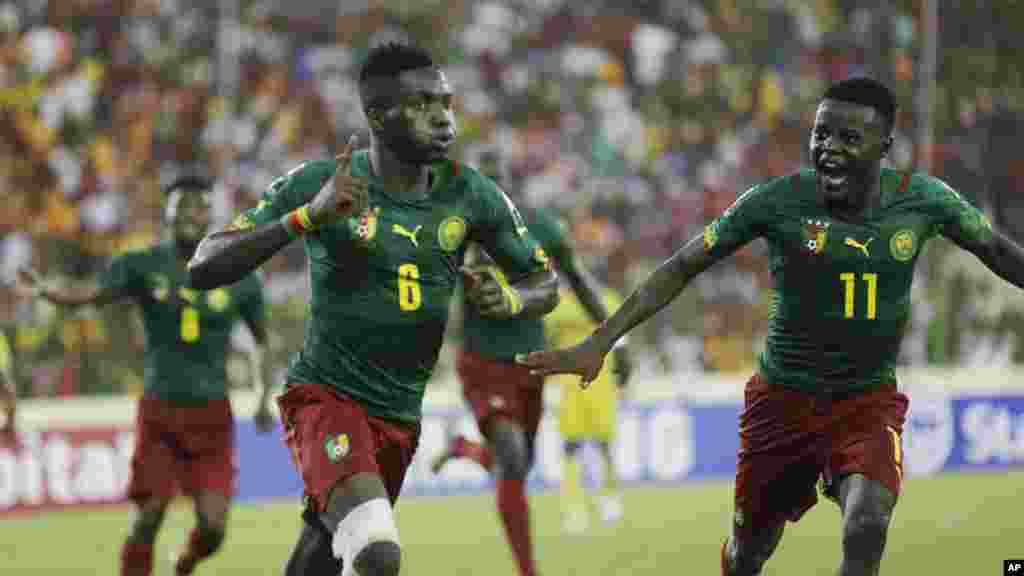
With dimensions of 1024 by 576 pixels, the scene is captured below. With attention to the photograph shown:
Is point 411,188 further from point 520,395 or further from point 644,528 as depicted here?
point 644,528

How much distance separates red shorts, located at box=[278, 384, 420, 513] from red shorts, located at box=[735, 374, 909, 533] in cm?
145

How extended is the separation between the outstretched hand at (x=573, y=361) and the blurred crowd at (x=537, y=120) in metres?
11.0

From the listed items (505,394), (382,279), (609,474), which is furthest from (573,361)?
(609,474)

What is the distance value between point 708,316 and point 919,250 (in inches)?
472

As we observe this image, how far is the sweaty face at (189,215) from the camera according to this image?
1061 centimetres

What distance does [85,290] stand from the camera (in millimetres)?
10906

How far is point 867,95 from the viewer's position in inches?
289

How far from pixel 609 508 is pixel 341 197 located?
10754 mm

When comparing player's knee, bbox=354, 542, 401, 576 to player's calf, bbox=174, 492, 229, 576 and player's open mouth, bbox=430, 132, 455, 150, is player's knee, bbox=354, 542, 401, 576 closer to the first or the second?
player's open mouth, bbox=430, 132, 455, 150

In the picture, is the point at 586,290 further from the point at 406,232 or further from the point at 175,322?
the point at 406,232

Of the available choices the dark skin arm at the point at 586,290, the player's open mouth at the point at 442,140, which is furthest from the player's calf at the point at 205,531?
the player's open mouth at the point at 442,140

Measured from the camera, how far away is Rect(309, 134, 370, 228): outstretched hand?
20.5 ft

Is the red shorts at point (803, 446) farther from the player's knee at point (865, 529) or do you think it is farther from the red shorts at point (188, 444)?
the red shorts at point (188, 444)

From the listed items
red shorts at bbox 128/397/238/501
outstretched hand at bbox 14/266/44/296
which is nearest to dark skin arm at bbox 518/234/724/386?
red shorts at bbox 128/397/238/501
